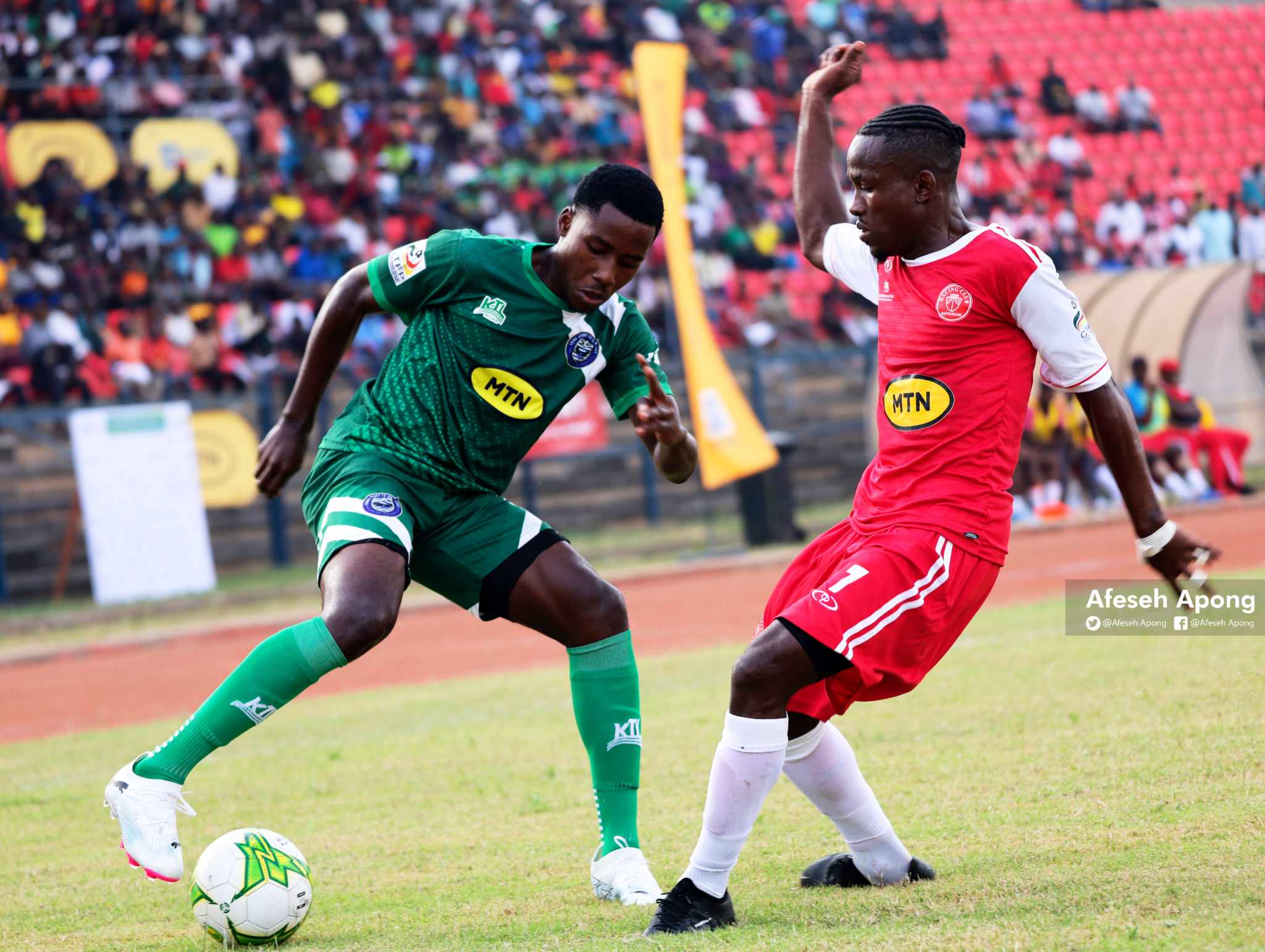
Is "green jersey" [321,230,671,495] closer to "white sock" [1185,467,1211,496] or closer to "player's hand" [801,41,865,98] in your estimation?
"player's hand" [801,41,865,98]

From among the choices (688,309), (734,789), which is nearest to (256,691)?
(734,789)

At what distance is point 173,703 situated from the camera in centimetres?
1068

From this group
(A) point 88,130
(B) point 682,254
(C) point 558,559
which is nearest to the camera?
(C) point 558,559

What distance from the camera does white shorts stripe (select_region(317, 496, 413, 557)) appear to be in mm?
4738

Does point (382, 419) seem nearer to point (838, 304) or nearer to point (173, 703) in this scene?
point (173, 703)

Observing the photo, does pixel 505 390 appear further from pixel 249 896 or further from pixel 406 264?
pixel 249 896

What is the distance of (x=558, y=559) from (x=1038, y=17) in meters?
29.2

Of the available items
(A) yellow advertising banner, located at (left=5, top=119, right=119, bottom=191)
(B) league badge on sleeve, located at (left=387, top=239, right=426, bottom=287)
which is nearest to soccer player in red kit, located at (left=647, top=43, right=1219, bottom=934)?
(B) league badge on sleeve, located at (left=387, top=239, right=426, bottom=287)

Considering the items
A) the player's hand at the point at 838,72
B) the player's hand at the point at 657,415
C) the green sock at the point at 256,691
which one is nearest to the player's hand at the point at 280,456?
the green sock at the point at 256,691

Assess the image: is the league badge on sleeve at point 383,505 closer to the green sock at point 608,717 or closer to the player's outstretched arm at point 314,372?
the player's outstretched arm at point 314,372

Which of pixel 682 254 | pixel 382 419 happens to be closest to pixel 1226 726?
pixel 382 419

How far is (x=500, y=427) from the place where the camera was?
197 inches

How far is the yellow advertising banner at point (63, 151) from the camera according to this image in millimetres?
19266

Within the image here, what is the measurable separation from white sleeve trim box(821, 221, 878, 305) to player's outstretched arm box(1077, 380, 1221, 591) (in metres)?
0.77
